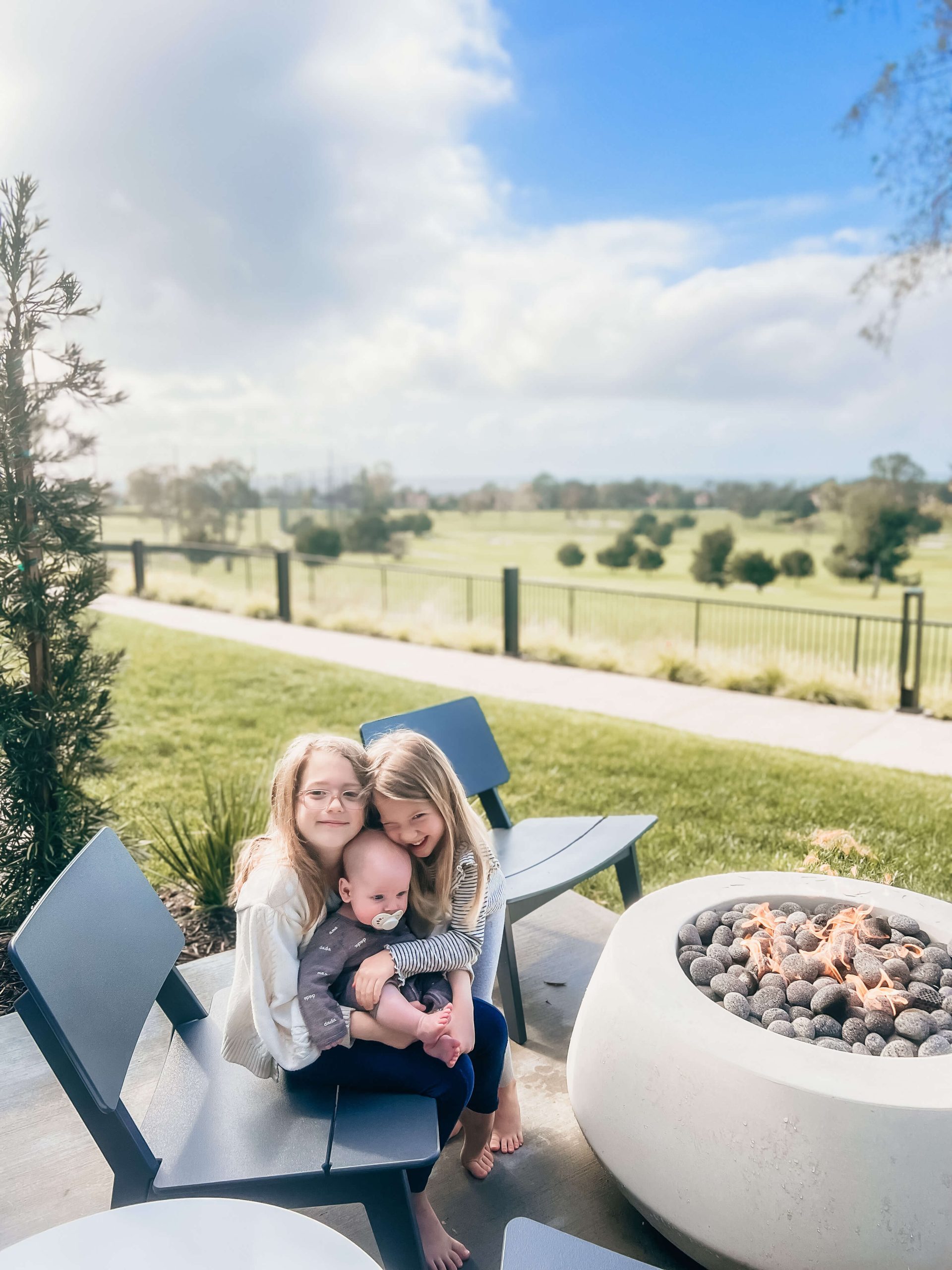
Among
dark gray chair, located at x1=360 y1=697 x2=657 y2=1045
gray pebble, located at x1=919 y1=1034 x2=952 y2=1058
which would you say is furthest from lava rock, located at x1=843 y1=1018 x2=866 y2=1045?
dark gray chair, located at x1=360 y1=697 x2=657 y2=1045

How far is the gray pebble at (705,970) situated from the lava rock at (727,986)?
0.04 meters

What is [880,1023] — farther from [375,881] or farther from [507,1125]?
[375,881]

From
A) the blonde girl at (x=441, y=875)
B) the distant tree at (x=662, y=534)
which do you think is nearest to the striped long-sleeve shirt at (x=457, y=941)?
the blonde girl at (x=441, y=875)

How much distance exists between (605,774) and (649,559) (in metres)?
30.9

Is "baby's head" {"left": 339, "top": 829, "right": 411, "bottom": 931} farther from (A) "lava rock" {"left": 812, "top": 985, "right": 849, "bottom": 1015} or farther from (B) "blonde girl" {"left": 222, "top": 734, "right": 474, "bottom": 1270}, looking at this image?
(A) "lava rock" {"left": 812, "top": 985, "right": 849, "bottom": 1015}

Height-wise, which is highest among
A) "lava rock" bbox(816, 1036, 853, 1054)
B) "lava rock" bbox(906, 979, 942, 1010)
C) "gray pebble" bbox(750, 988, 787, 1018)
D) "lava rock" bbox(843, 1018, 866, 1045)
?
"lava rock" bbox(906, 979, 942, 1010)

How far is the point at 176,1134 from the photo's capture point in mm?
1967

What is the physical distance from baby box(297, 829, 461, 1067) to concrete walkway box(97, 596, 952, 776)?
240 inches

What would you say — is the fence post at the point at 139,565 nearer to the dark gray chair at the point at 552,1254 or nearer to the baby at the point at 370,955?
the baby at the point at 370,955

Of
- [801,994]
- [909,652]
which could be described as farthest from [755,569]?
[801,994]

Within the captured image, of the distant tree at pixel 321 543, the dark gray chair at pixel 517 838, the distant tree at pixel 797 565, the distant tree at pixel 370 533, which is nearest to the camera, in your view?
the dark gray chair at pixel 517 838

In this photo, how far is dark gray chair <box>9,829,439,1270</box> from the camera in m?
1.74

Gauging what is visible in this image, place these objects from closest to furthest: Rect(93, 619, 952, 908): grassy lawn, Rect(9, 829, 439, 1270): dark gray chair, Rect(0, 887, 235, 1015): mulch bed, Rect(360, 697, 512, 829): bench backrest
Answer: Rect(9, 829, 439, 1270): dark gray chair < Rect(0, 887, 235, 1015): mulch bed < Rect(360, 697, 512, 829): bench backrest < Rect(93, 619, 952, 908): grassy lawn

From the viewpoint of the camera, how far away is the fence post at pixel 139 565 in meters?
17.8
